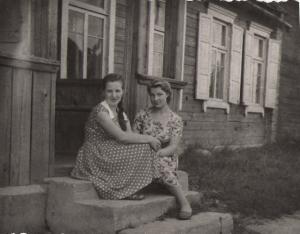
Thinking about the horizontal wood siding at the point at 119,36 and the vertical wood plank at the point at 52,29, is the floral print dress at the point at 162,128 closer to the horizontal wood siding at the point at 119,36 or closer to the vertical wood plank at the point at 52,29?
the vertical wood plank at the point at 52,29

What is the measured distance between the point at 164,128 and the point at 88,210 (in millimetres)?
1242

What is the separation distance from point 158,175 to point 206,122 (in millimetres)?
6480

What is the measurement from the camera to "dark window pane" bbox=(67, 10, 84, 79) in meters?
7.06

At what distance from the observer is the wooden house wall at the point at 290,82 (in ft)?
48.5

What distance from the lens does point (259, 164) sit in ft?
29.7

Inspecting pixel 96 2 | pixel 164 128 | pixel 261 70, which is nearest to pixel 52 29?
pixel 164 128

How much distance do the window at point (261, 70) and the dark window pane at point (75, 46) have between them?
Answer: 633 cm

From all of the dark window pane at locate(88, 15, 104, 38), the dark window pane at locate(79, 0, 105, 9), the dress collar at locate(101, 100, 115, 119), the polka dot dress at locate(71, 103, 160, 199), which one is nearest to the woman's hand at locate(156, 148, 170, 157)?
the polka dot dress at locate(71, 103, 160, 199)

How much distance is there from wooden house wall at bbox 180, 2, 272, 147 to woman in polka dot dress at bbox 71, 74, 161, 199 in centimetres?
551

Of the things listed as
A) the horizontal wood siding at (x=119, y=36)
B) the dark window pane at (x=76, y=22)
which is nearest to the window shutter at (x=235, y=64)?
the horizontal wood siding at (x=119, y=36)

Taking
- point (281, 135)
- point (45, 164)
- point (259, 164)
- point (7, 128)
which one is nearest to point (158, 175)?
point (45, 164)

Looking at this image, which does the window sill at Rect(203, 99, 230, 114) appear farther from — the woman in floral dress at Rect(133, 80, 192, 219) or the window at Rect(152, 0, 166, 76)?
the woman in floral dress at Rect(133, 80, 192, 219)

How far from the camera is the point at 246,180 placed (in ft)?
23.2

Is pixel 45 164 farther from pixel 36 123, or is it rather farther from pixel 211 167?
pixel 211 167
